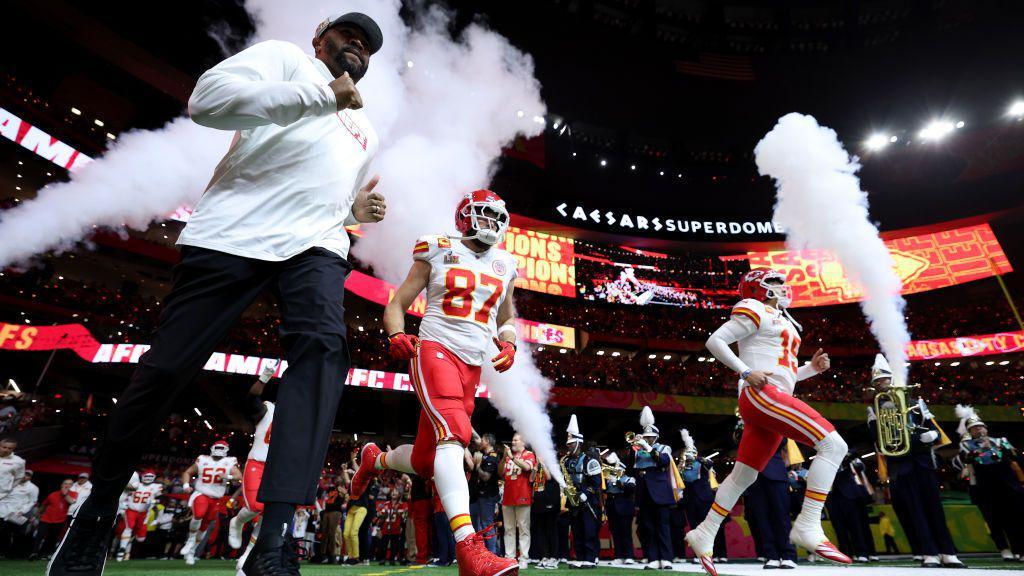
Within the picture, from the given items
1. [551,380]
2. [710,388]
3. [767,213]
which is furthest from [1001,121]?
[551,380]

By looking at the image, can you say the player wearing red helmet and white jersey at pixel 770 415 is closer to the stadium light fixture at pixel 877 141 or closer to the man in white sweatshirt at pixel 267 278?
the man in white sweatshirt at pixel 267 278

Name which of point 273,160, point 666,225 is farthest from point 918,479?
point 666,225

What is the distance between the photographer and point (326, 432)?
164 centimetres

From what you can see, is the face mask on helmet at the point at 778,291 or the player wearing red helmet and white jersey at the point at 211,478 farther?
the player wearing red helmet and white jersey at the point at 211,478

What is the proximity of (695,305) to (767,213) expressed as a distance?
9041mm

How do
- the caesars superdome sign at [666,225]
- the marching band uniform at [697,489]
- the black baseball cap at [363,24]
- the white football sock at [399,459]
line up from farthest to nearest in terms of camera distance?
the caesars superdome sign at [666,225] → the marching band uniform at [697,489] → the white football sock at [399,459] → the black baseball cap at [363,24]

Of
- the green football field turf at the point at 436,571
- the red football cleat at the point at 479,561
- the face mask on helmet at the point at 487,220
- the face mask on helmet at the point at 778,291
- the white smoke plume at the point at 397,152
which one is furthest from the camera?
the white smoke plume at the point at 397,152

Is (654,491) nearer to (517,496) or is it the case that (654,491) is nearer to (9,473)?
(517,496)

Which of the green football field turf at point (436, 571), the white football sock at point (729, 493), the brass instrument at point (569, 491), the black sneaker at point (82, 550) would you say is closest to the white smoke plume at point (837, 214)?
the green football field turf at point (436, 571)

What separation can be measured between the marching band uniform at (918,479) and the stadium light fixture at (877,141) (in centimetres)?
2865

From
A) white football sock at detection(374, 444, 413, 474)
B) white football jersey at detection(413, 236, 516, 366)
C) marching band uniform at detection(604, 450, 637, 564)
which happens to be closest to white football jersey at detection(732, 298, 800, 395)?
white football jersey at detection(413, 236, 516, 366)

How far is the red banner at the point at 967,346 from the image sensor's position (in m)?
26.8

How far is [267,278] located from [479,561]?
66.7 inches

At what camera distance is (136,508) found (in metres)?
10.9
